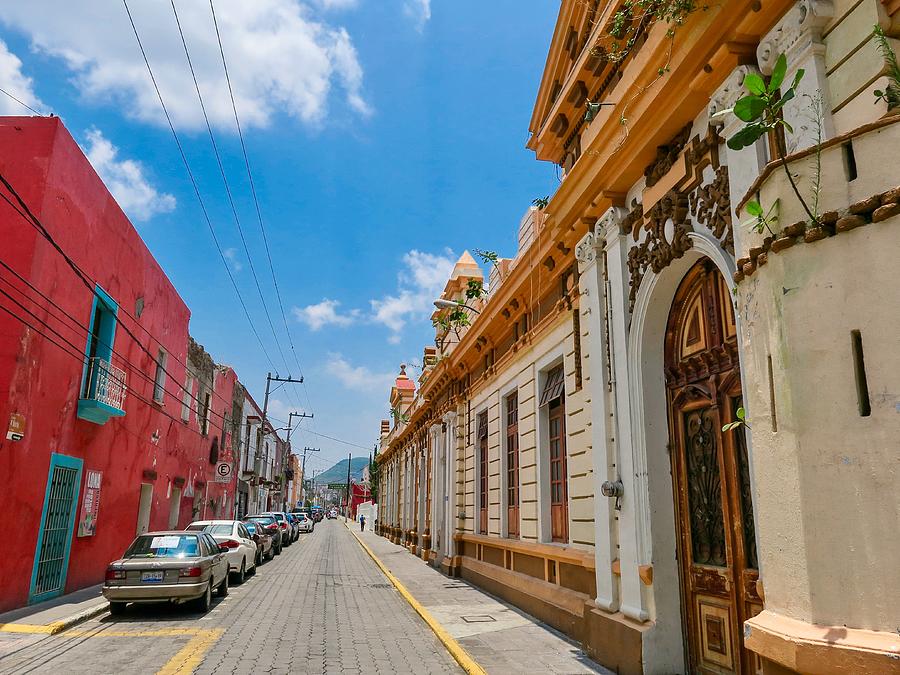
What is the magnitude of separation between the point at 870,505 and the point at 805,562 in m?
0.49

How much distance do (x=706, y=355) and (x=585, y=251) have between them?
108 inches

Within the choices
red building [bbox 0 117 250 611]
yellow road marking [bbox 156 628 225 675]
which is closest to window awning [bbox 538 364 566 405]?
yellow road marking [bbox 156 628 225 675]

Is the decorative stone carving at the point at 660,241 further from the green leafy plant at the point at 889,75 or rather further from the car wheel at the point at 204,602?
the car wheel at the point at 204,602

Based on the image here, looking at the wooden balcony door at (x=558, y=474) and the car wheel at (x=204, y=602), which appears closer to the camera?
the wooden balcony door at (x=558, y=474)

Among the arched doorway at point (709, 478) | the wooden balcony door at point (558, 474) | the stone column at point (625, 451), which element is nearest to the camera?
the arched doorway at point (709, 478)

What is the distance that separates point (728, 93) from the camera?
575 cm

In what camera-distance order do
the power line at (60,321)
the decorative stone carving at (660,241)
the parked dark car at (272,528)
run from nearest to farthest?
1. the decorative stone carving at (660,241)
2. the power line at (60,321)
3. the parked dark car at (272,528)

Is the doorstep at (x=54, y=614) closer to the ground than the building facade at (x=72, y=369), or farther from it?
closer to the ground

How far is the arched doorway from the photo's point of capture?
19.2 ft

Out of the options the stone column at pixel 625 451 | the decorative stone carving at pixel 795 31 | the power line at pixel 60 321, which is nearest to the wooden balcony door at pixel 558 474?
the stone column at pixel 625 451

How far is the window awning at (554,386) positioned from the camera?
1076cm

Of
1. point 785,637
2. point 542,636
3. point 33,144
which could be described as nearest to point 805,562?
point 785,637

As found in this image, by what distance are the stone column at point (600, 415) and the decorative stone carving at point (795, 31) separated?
2965 millimetres

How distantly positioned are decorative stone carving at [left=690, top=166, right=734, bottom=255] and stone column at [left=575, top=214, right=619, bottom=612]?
1.88 meters
